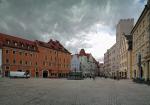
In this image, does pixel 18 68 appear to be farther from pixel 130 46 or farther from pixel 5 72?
pixel 130 46

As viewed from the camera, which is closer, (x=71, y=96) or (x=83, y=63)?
(x=71, y=96)

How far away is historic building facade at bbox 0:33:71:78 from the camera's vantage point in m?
80.2

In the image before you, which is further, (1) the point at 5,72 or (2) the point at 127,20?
(2) the point at 127,20

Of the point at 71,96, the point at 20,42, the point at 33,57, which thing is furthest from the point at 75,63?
the point at 71,96

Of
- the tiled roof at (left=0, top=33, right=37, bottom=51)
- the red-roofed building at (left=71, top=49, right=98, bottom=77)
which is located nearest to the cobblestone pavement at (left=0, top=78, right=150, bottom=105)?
the tiled roof at (left=0, top=33, right=37, bottom=51)

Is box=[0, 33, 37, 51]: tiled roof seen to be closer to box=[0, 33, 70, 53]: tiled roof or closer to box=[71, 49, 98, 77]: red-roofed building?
box=[0, 33, 70, 53]: tiled roof

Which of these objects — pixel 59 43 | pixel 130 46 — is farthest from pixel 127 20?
pixel 59 43

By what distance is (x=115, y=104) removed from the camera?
12562 mm

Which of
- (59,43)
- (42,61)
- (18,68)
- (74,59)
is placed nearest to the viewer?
(18,68)

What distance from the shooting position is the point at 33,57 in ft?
305

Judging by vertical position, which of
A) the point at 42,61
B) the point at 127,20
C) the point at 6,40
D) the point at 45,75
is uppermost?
the point at 127,20

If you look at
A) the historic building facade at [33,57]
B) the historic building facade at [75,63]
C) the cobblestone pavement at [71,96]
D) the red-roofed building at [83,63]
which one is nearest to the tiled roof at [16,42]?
the historic building facade at [33,57]

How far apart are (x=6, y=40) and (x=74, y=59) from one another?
272 feet

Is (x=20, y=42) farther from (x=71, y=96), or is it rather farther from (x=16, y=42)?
(x=71, y=96)
